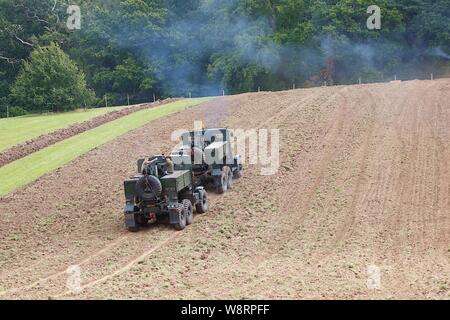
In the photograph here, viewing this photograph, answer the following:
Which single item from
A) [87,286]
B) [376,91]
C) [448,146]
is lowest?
[87,286]

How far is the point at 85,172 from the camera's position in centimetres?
2339

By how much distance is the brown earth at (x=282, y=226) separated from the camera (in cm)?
1187

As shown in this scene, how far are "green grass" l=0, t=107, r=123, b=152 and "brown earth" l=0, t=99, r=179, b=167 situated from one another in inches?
43.3

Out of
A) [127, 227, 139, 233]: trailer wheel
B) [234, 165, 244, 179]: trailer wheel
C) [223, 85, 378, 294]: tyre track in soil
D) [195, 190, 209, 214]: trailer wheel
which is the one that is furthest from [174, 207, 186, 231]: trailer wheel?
[234, 165, 244, 179]: trailer wheel

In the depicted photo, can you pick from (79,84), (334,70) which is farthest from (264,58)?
(79,84)

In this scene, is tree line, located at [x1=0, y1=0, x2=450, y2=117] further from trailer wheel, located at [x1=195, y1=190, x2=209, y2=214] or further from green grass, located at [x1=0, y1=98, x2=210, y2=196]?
trailer wheel, located at [x1=195, y1=190, x2=209, y2=214]

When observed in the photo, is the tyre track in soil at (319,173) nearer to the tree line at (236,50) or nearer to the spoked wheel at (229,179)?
the spoked wheel at (229,179)

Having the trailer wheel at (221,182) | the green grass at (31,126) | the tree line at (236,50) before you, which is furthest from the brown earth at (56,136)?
the trailer wheel at (221,182)

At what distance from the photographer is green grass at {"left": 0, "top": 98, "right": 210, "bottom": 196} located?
23708 millimetres

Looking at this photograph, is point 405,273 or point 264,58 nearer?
point 405,273

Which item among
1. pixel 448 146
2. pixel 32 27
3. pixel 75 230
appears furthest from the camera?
pixel 32 27

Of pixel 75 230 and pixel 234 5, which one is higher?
pixel 234 5

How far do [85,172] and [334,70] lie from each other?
32052 millimetres

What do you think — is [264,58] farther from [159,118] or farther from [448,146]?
[448,146]
